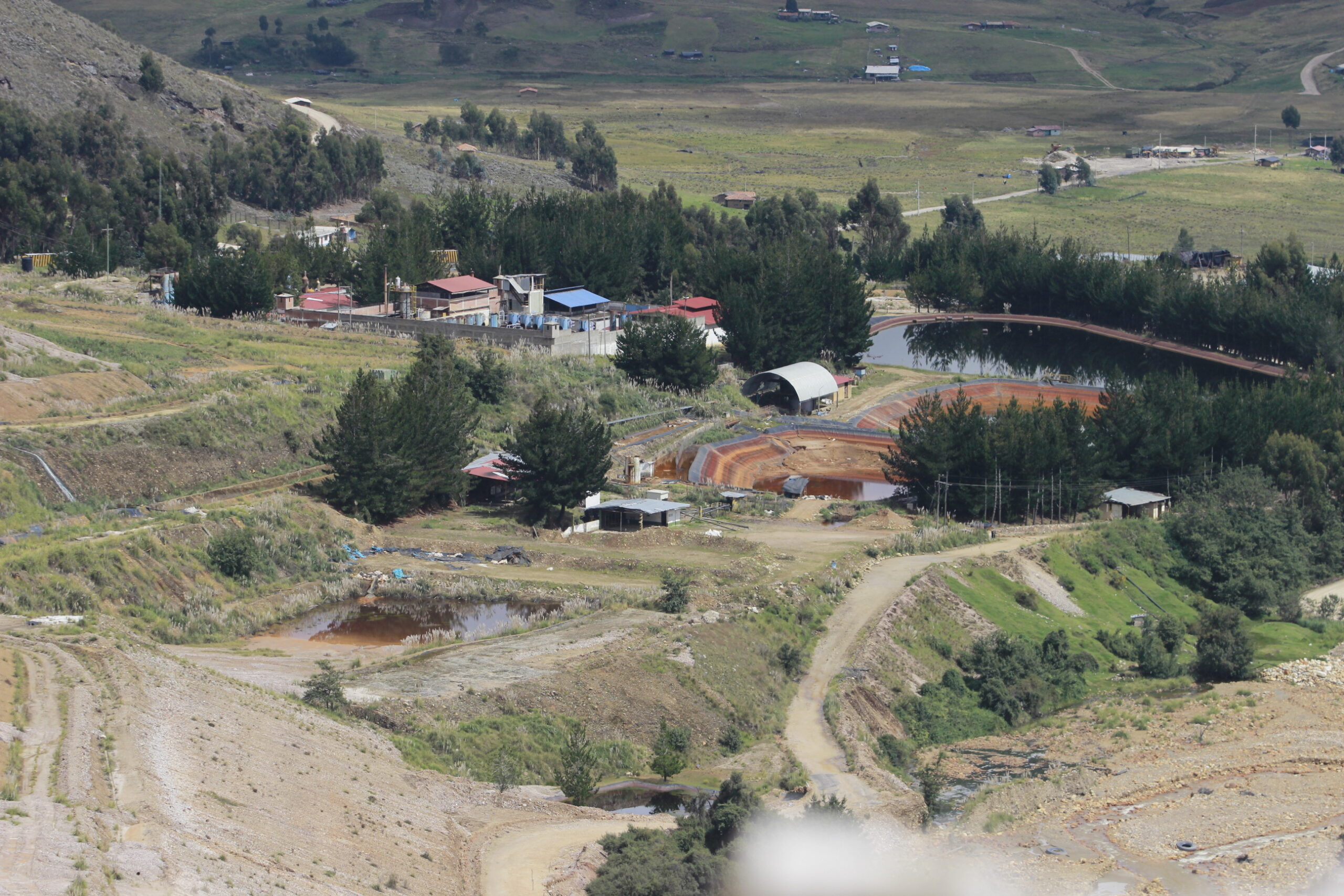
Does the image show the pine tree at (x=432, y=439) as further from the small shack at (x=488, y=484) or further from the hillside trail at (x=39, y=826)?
the hillside trail at (x=39, y=826)

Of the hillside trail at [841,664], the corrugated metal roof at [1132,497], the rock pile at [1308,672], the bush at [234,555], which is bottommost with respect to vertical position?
the rock pile at [1308,672]

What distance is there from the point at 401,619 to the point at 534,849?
18068mm

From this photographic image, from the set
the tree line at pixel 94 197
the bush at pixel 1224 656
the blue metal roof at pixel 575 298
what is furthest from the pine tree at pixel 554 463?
the tree line at pixel 94 197

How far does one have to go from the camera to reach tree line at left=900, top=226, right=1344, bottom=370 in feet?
330

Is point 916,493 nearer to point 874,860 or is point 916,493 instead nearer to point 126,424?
point 126,424

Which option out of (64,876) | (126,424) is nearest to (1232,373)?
(126,424)

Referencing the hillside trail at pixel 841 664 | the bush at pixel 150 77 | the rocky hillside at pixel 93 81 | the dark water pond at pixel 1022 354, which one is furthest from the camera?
the bush at pixel 150 77

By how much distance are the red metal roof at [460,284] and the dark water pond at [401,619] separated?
1807 inches

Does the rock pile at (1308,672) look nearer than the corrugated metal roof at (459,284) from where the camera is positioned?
Yes

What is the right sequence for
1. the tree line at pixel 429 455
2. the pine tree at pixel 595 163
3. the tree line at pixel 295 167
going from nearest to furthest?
the tree line at pixel 429 455, the tree line at pixel 295 167, the pine tree at pixel 595 163

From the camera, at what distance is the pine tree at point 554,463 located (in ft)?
190

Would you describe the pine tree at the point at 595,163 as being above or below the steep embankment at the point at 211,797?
above

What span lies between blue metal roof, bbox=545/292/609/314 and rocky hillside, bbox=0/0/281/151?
190ft

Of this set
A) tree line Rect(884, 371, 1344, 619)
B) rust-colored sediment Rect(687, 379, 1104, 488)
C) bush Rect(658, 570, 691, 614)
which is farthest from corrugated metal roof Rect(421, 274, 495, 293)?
bush Rect(658, 570, 691, 614)
